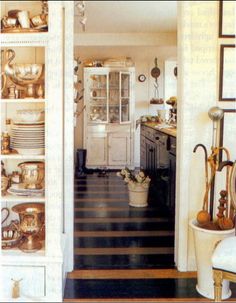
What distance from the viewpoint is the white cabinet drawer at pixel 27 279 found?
6.91 ft

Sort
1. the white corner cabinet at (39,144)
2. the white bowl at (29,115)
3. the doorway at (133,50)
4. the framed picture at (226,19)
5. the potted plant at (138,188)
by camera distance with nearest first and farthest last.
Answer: the white corner cabinet at (39,144)
the white bowl at (29,115)
the framed picture at (226,19)
the potted plant at (138,188)
the doorway at (133,50)

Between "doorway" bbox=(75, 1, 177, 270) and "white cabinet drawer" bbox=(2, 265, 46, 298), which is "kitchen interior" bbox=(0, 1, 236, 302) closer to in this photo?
"white cabinet drawer" bbox=(2, 265, 46, 298)

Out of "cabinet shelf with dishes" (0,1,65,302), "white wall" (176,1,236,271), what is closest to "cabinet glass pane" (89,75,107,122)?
"white wall" (176,1,236,271)

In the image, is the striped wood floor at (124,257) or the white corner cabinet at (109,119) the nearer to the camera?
the striped wood floor at (124,257)

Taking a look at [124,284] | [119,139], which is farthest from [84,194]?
[124,284]

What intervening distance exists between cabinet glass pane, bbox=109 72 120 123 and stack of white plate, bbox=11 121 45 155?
463cm

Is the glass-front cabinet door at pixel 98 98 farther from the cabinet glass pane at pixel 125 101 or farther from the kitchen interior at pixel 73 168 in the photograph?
the kitchen interior at pixel 73 168

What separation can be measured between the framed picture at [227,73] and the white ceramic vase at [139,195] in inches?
77.0

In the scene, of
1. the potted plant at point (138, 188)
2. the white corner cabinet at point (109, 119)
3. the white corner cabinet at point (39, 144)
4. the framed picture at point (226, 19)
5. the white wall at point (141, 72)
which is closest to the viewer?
the white corner cabinet at point (39, 144)

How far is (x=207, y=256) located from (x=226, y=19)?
134cm

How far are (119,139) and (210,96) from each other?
14.1 ft

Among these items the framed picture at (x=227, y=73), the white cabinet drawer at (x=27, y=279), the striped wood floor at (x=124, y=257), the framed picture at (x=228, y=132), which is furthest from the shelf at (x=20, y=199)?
the framed picture at (x=227, y=73)

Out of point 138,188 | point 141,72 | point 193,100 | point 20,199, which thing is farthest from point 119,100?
point 20,199

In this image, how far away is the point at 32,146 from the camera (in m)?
2.11
